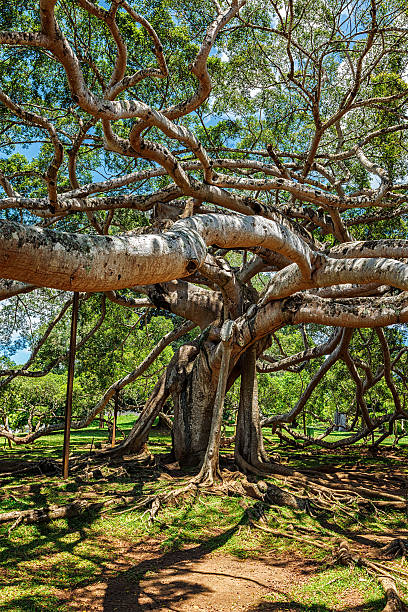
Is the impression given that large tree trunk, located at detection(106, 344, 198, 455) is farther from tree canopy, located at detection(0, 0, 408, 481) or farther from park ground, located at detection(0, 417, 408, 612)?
park ground, located at detection(0, 417, 408, 612)

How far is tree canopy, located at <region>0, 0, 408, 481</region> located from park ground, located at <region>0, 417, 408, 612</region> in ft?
4.05

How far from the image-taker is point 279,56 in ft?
33.1

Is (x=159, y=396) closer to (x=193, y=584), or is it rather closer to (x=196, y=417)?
(x=196, y=417)

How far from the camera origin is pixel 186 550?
14.8ft

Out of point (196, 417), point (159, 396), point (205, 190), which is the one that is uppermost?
point (205, 190)

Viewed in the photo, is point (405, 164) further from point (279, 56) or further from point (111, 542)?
point (111, 542)

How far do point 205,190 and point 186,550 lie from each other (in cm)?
373

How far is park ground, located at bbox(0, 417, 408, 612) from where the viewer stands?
134 inches

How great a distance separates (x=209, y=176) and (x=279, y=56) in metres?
5.96

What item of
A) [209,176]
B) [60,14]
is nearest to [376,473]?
[209,176]

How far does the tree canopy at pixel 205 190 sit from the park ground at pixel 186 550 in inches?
48.6

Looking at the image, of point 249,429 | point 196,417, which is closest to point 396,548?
point 249,429

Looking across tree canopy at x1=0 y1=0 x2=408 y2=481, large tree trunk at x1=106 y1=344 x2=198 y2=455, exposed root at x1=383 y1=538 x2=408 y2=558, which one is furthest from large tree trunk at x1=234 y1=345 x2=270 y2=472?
exposed root at x1=383 y1=538 x2=408 y2=558

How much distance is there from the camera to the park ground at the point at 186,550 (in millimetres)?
3412
